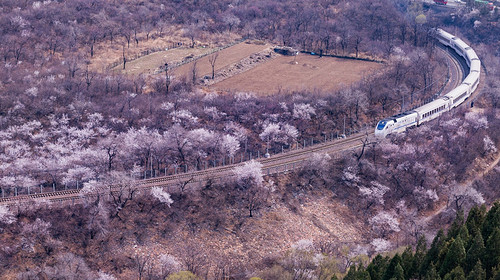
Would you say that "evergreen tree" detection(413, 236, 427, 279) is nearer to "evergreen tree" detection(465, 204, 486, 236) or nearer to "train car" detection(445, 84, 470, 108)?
"evergreen tree" detection(465, 204, 486, 236)

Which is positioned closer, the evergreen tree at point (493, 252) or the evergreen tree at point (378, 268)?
the evergreen tree at point (493, 252)

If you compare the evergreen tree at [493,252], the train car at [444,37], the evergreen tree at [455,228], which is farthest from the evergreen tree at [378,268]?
the train car at [444,37]

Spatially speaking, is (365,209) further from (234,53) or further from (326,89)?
(234,53)

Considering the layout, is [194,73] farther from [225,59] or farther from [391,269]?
[391,269]

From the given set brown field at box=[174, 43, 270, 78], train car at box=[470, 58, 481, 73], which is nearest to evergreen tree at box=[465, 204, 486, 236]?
brown field at box=[174, 43, 270, 78]

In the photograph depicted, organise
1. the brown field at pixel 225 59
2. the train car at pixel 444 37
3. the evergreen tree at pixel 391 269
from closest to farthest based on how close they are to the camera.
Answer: the evergreen tree at pixel 391 269 → the brown field at pixel 225 59 → the train car at pixel 444 37

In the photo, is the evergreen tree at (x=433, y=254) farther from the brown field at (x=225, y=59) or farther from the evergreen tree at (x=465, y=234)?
the brown field at (x=225, y=59)

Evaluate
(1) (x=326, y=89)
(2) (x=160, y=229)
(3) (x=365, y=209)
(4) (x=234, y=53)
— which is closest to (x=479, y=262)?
(3) (x=365, y=209)
